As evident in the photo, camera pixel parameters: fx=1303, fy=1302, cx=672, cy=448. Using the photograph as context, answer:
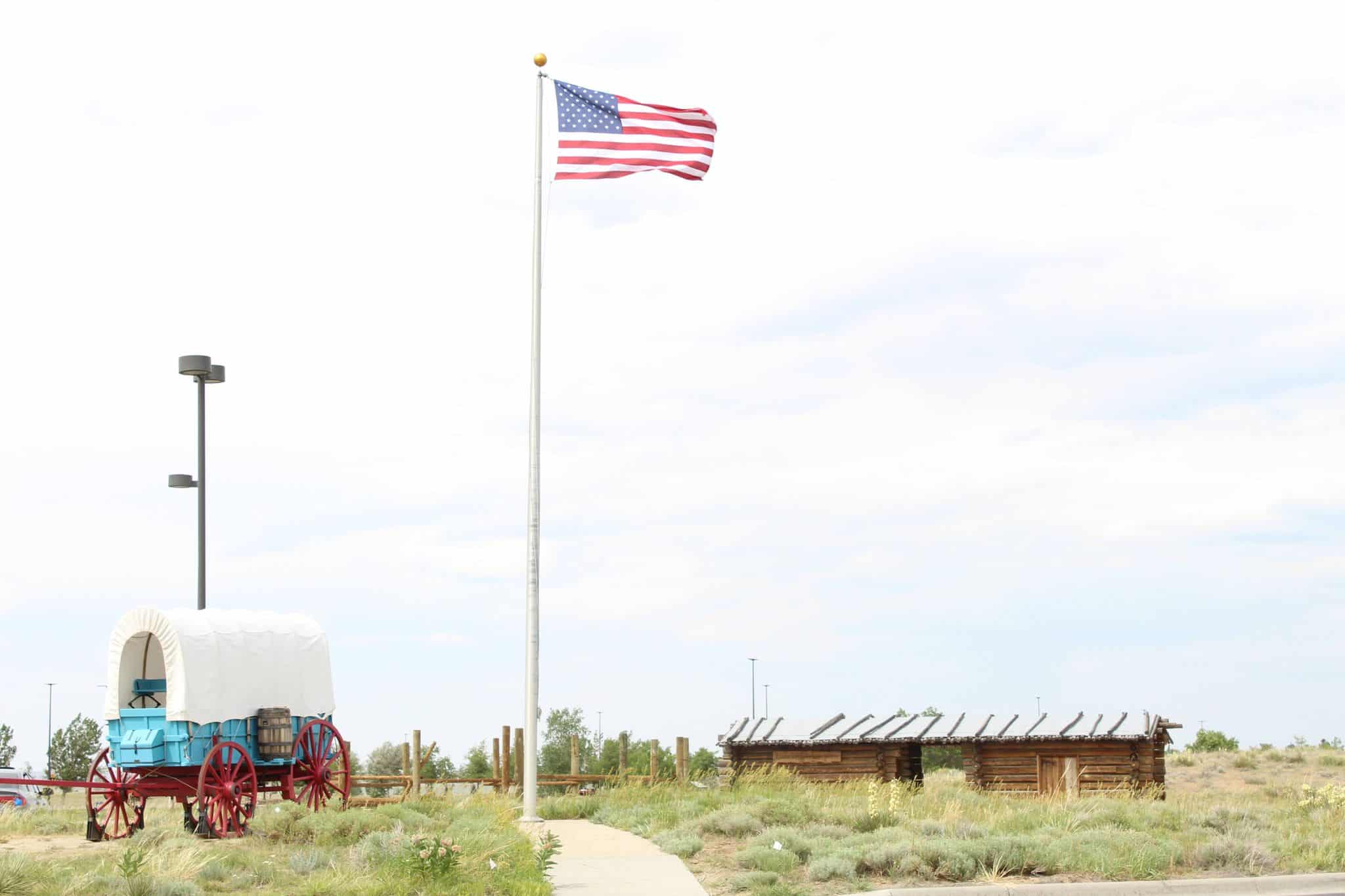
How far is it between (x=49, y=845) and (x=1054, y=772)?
21959mm

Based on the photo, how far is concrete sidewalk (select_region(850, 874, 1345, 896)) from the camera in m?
12.6

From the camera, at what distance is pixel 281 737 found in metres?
18.3

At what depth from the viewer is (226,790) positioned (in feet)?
55.3

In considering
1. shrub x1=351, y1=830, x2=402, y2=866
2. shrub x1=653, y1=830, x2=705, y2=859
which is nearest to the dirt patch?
shrub x1=351, y1=830, x2=402, y2=866

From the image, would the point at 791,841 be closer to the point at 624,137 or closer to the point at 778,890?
the point at 778,890

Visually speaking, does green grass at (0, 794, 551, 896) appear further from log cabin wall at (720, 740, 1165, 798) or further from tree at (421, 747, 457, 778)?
tree at (421, 747, 457, 778)

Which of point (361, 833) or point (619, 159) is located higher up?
point (619, 159)

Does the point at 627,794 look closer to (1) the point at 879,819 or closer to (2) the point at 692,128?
(1) the point at 879,819

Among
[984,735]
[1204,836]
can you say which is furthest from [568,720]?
[1204,836]

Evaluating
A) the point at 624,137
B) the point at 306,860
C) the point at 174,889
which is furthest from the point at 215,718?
the point at 624,137

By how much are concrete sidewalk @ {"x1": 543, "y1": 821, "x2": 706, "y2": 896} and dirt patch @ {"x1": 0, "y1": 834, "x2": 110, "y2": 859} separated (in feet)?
18.9

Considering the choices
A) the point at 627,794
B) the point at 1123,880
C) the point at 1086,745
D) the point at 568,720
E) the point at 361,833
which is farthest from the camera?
the point at 568,720

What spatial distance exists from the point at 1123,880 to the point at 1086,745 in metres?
17.8

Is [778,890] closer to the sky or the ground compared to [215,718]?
closer to the ground
